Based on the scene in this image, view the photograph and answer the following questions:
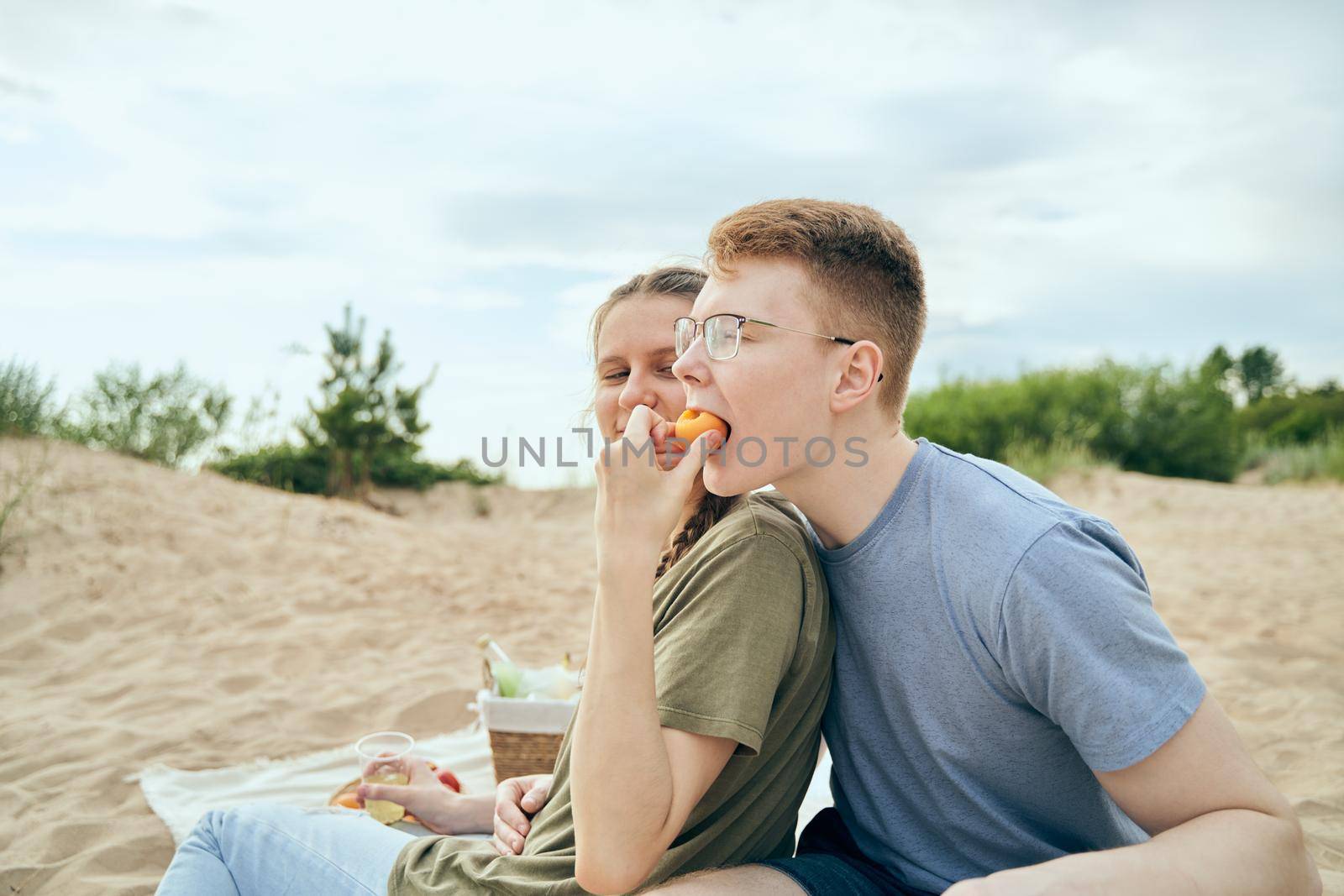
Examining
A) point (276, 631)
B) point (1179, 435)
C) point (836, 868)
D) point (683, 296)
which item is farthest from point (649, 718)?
point (1179, 435)

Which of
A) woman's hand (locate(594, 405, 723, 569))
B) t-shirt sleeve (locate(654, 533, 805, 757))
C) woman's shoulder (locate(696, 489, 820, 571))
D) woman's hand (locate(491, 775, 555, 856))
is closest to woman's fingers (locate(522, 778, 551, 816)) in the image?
woman's hand (locate(491, 775, 555, 856))

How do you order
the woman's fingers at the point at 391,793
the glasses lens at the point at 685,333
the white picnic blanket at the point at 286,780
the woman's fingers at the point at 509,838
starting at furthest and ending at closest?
the white picnic blanket at the point at 286,780 → the woman's fingers at the point at 391,793 → the woman's fingers at the point at 509,838 → the glasses lens at the point at 685,333

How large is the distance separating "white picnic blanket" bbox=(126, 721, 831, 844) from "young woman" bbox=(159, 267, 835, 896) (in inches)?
71.0

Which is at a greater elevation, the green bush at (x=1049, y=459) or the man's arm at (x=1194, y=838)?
the green bush at (x=1049, y=459)

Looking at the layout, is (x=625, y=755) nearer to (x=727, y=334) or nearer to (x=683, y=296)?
(x=727, y=334)

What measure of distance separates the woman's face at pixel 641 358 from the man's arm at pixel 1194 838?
51.4 inches

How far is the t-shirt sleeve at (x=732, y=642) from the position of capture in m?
1.70

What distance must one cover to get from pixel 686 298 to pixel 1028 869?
156cm

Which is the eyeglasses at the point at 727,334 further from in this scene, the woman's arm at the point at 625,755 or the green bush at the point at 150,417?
the green bush at the point at 150,417

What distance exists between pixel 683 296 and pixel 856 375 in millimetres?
637

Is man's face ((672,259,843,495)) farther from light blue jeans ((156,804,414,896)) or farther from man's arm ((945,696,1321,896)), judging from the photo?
light blue jeans ((156,804,414,896))

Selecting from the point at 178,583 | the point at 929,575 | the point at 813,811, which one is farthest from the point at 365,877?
the point at 178,583

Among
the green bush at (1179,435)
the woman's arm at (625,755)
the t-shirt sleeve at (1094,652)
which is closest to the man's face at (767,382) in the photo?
the woman's arm at (625,755)

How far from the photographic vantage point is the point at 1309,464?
17109mm
